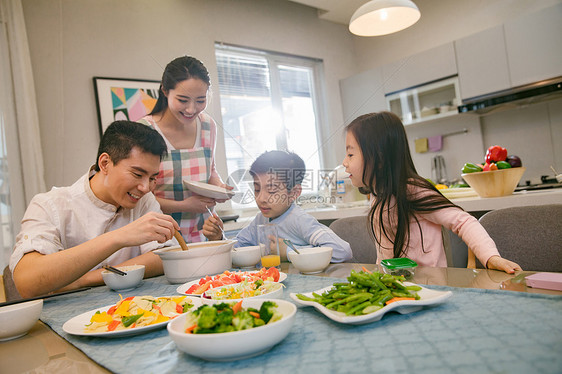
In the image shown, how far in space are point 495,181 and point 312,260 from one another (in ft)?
3.32

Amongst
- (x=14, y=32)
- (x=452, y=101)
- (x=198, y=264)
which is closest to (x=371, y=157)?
(x=198, y=264)

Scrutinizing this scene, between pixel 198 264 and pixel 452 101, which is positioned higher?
pixel 452 101

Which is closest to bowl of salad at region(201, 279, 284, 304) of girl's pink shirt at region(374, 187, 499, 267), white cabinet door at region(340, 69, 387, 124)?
girl's pink shirt at region(374, 187, 499, 267)

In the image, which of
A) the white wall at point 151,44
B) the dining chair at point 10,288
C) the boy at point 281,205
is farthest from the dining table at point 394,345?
the white wall at point 151,44

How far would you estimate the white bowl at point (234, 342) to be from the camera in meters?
0.40

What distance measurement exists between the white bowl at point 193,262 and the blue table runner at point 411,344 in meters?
0.32

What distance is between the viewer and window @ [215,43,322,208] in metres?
1.47

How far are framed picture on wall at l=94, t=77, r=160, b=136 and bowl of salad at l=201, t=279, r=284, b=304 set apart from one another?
1893mm

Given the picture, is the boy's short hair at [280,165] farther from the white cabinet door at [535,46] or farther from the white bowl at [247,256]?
the white cabinet door at [535,46]

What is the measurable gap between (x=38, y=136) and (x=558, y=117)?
11.9ft

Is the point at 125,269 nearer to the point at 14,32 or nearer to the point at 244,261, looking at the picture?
the point at 244,261

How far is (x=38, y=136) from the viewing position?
2.07 m

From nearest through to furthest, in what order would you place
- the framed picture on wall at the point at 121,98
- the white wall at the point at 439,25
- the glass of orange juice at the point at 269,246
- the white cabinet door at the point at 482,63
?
the glass of orange juice at the point at 269,246 < the framed picture on wall at the point at 121,98 < the white cabinet door at the point at 482,63 < the white wall at the point at 439,25

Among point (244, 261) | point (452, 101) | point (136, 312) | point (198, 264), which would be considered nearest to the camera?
point (136, 312)
